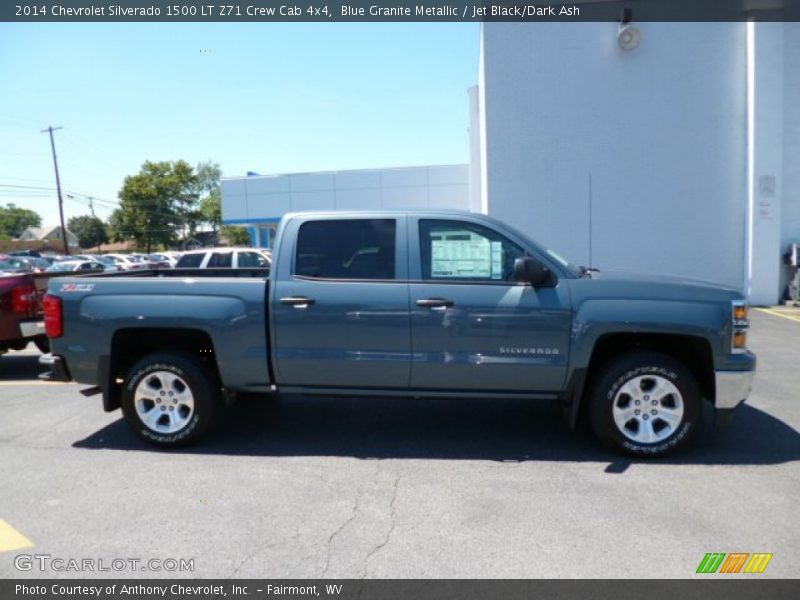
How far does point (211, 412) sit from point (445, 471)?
201cm

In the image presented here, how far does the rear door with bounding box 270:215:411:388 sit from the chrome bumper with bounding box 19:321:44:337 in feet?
14.2

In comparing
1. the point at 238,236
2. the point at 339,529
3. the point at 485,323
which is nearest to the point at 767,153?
the point at 485,323

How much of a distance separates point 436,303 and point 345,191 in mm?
23858

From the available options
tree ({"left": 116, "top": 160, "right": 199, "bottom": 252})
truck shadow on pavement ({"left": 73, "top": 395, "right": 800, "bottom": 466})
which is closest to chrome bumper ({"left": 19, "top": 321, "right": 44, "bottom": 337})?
truck shadow on pavement ({"left": 73, "top": 395, "right": 800, "bottom": 466})

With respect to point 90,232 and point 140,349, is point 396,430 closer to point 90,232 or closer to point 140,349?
point 140,349

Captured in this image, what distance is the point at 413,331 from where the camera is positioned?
4.38 m

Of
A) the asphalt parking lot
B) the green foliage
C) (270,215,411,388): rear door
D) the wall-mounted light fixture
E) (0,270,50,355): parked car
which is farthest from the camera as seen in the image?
the green foliage

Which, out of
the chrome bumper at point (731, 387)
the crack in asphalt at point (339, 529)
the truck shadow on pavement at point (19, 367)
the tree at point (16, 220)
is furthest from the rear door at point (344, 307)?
the tree at point (16, 220)

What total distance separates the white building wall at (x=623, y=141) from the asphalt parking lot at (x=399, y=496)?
8358 millimetres

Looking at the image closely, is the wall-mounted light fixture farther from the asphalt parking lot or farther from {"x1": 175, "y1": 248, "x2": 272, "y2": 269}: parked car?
the asphalt parking lot

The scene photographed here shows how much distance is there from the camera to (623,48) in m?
12.9

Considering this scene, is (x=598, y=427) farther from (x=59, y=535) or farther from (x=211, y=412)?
(x=59, y=535)

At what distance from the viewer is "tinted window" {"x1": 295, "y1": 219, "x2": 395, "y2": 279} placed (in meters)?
4.55

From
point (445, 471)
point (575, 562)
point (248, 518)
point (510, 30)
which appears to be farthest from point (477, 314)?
point (510, 30)
